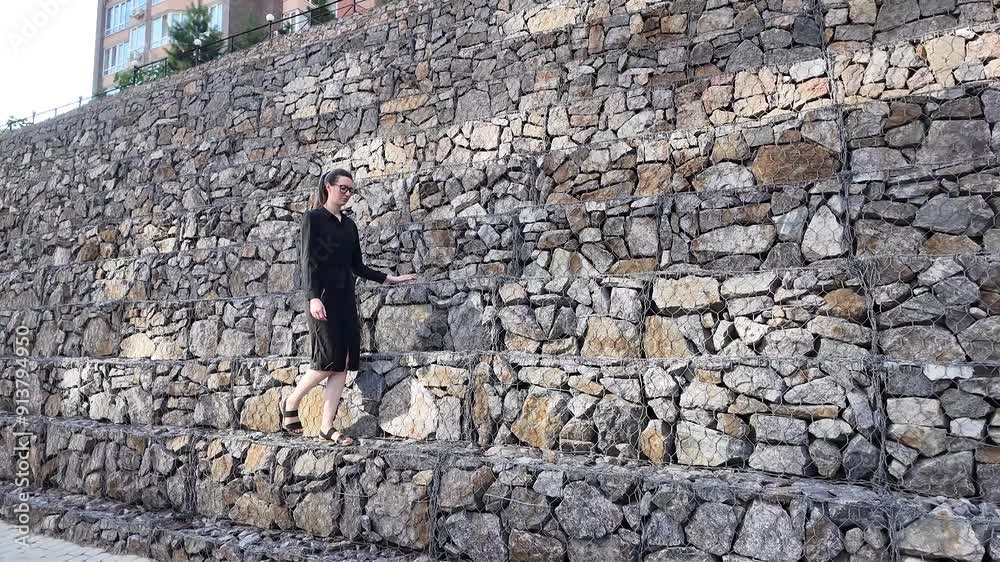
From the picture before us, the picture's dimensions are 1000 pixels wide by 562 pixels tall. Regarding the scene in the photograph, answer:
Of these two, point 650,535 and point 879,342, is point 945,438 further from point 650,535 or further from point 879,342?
point 650,535

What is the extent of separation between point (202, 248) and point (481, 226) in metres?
3.21

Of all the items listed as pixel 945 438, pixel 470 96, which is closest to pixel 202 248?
pixel 470 96

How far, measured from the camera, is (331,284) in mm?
3945

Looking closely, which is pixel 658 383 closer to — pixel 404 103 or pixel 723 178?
pixel 723 178

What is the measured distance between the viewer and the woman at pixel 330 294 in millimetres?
3896

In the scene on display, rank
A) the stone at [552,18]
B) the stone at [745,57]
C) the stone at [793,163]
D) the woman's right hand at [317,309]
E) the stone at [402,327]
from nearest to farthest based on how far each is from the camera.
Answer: the woman's right hand at [317,309]
the stone at [793,163]
the stone at [402,327]
the stone at [745,57]
the stone at [552,18]

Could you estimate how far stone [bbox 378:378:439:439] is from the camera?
4.00 meters

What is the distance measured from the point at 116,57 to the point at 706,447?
29.0 meters

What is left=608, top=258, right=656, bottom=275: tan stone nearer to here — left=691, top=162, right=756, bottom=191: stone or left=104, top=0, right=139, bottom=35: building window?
left=691, top=162, right=756, bottom=191: stone

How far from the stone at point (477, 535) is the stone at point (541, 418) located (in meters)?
0.52

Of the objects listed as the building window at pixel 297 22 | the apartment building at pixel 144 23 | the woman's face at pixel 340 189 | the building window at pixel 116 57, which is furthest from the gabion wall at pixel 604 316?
the building window at pixel 116 57

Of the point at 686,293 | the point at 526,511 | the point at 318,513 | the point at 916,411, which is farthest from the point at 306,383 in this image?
the point at 916,411

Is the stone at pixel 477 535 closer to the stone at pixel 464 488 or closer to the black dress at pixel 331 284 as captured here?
the stone at pixel 464 488

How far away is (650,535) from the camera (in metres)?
2.99
